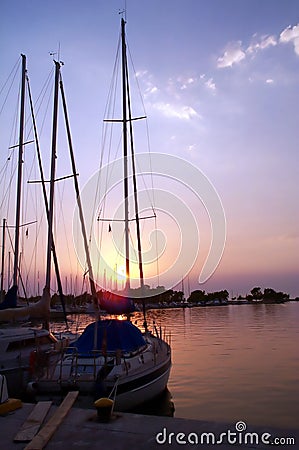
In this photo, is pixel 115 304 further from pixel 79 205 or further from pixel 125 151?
pixel 125 151

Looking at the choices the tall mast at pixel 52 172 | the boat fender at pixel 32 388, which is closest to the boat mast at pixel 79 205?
the tall mast at pixel 52 172

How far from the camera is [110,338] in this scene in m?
16.6

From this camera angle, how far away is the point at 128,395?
13781 mm

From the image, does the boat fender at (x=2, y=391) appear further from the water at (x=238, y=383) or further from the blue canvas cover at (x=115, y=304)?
the blue canvas cover at (x=115, y=304)

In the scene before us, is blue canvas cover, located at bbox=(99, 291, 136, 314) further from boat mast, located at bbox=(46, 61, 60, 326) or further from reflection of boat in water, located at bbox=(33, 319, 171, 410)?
boat mast, located at bbox=(46, 61, 60, 326)

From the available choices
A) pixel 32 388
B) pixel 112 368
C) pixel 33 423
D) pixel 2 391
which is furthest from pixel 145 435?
pixel 32 388

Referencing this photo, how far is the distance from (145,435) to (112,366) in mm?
7492

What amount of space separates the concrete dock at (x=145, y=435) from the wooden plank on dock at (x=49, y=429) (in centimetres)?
5

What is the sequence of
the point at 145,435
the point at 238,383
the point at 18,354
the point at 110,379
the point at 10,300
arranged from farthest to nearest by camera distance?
the point at 238,383 < the point at 10,300 < the point at 18,354 < the point at 110,379 < the point at 145,435

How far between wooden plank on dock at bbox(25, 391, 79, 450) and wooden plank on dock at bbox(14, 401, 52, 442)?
0.17 meters

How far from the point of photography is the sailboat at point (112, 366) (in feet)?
43.8

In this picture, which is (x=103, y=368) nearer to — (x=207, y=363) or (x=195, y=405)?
(x=195, y=405)

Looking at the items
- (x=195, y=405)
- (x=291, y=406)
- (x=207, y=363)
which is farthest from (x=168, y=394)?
(x=207, y=363)

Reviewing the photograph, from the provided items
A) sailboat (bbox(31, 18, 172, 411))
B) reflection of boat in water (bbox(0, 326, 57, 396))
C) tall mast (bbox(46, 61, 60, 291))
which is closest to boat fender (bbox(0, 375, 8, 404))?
sailboat (bbox(31, 18, 172, 411))
